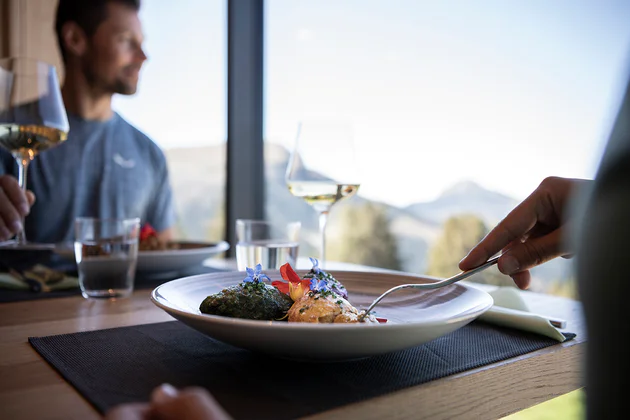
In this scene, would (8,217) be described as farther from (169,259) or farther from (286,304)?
(286,304)

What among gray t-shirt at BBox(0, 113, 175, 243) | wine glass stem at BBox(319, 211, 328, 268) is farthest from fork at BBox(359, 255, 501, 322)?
gray t-shirt at BBox(0, 113, 175, 243)

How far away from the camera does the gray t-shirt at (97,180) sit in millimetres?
2664

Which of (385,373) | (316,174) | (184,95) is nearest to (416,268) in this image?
(184,95)

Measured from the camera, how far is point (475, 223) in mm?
4945

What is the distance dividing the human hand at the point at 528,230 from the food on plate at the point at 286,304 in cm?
19

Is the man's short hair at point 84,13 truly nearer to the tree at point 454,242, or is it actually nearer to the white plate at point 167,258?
the white plate at point 167,258

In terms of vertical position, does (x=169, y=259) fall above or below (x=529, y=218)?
below

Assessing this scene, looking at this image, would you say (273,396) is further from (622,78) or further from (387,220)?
(387,220)

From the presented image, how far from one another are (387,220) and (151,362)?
16.1ft

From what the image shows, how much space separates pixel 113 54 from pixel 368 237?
10.3ft

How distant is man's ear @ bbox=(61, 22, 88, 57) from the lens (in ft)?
10.4

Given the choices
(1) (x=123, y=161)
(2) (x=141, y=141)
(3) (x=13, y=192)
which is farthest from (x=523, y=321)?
(2) (x=141, y=141)

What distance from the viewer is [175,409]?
367 millimetres

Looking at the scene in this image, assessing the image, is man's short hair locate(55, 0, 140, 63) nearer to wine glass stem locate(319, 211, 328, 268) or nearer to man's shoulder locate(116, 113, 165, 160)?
man's shoulder locate(116, 113, 165, 160)
